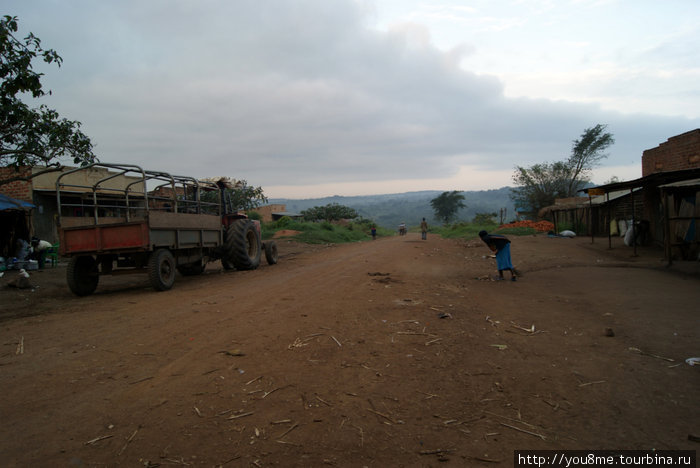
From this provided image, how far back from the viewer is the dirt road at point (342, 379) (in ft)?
9.31

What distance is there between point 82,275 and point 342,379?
7563 millimetres

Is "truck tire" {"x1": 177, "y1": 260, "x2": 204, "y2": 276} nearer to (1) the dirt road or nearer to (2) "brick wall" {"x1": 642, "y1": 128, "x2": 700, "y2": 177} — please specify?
(1) the dirt road

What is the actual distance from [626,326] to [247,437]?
5.39m

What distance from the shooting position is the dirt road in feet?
9.31

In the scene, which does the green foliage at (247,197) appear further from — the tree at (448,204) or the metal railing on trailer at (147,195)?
the tree at (448,204)

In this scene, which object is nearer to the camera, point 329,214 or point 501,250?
point 501,250

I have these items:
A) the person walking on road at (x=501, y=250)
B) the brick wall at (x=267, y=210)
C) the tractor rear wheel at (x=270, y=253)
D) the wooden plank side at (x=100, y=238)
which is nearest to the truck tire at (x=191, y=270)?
the tractor rear wheel at (x=270, y=253)

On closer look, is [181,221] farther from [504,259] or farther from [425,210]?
[425,210]

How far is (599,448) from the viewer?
2.83 meters

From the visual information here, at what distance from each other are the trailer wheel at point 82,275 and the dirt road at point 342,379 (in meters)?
1.15

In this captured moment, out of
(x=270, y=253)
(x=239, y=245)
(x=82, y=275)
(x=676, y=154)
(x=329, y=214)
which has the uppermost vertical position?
(x=676, y=154)

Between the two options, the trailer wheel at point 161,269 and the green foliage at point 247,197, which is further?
the green foliage at point 247,197

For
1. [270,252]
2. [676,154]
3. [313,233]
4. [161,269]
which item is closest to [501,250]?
[270,252]

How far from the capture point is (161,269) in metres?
8.71
